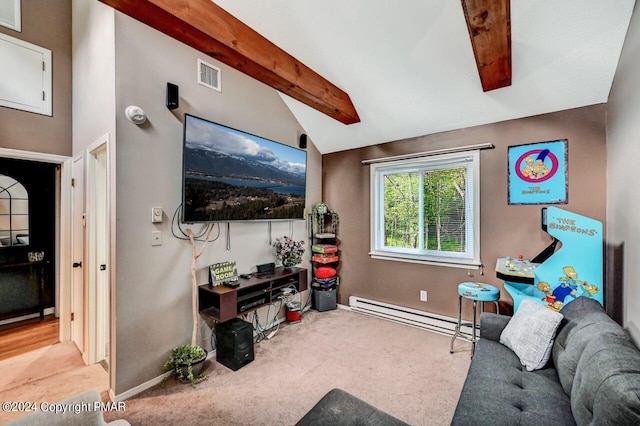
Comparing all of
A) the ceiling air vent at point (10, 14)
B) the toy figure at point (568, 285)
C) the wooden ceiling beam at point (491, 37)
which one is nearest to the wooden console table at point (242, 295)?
the toy figure at point (568, 285)

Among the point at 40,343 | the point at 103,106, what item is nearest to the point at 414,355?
the point at 103,106

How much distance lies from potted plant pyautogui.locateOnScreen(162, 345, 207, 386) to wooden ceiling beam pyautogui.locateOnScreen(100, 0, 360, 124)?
2438 mm

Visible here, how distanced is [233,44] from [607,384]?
2.82 meters

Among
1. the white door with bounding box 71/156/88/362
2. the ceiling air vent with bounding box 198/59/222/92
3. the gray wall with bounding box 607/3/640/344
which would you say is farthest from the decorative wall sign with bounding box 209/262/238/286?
the gray wall with bounding box 607/3/640/344

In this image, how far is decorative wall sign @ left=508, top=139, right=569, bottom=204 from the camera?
102 inches

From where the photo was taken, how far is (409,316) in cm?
338

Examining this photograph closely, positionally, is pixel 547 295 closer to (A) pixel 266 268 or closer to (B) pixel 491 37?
(B) pixel 491 37

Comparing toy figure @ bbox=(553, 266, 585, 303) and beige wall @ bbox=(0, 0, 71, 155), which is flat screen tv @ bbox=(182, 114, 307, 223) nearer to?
beige wall @ bbox=(0, 0, 71, 155)

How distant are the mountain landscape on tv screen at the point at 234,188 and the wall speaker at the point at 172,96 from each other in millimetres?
380

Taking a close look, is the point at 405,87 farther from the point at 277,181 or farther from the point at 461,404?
the point at 461,404

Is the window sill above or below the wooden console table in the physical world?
above

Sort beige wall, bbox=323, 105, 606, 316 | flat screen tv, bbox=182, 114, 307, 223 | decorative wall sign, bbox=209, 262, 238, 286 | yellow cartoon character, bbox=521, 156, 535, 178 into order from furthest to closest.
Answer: yellow cartoon character, bbox=521, 156, 535, 178
decorative wall sign, bbox=209, 262, 238, 286
beige wall, bbox=323, 105, 606, 316
flat screen tv, bbox=182, 114, 307, 223

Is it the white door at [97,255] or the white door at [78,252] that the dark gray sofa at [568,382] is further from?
the white door at [78,252]

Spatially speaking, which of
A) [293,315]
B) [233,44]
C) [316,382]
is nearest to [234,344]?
[316,382]
